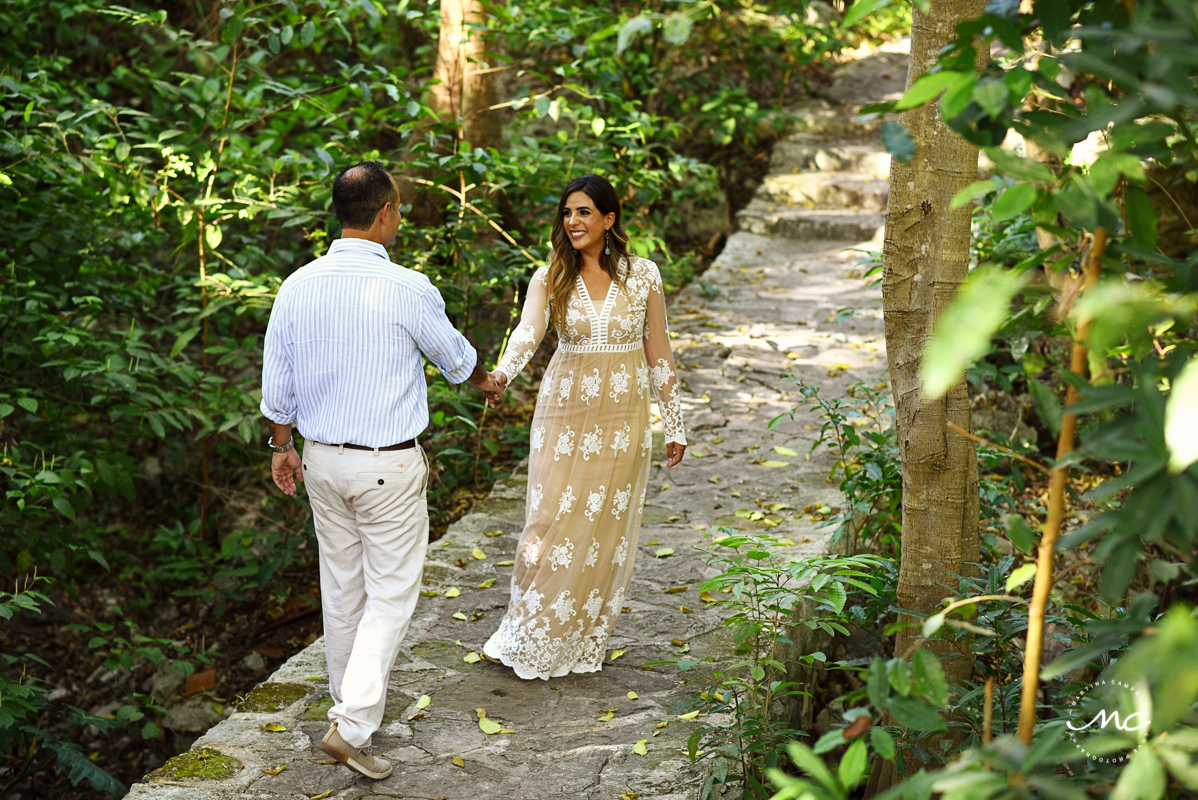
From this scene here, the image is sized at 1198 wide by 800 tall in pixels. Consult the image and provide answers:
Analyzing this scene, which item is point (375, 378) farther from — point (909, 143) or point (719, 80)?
point (719, 80)

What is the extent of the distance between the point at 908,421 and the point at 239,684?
4.16 meters

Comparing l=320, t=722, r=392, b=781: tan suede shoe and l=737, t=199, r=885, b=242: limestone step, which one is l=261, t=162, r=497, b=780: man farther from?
l=737, t=199, r=885, b=242: limestone step

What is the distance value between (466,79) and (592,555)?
149 inches

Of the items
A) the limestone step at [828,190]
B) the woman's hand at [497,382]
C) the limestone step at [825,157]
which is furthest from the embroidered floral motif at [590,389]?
the limestone step at [825,157]

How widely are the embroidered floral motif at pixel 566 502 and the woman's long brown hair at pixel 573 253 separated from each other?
705 millimetres

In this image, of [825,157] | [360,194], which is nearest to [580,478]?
[360,194]

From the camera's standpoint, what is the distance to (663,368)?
4.02m

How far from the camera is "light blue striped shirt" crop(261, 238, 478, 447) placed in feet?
10.3

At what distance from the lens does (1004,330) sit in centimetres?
164

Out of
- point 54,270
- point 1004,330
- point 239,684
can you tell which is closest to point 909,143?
point 1004,330

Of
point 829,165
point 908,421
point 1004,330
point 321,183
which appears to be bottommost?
point 908,421

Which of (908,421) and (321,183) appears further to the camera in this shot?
(321,183)

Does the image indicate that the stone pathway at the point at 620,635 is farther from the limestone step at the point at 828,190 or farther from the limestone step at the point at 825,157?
the limestone step at the point at 825,157

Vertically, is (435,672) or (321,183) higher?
(321,183)
